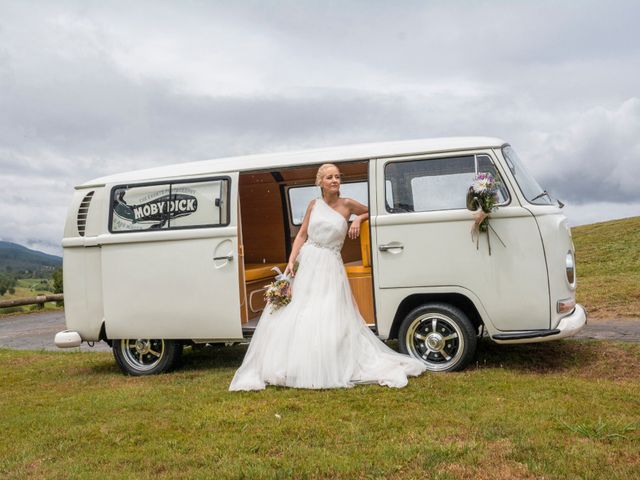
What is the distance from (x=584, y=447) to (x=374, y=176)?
11.9 ft

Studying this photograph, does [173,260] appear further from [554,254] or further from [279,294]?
[554,254]

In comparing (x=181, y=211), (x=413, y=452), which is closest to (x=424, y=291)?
(x=413, y=452)

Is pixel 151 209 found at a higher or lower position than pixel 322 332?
higher

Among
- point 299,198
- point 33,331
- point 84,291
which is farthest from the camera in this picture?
point 33,331

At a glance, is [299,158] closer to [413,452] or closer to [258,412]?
[258,412]

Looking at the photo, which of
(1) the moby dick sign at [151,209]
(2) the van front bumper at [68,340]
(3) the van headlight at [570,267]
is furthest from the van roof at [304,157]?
(2) the van front bumper at [68,340]

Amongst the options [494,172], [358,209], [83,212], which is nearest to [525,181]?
[494,172]

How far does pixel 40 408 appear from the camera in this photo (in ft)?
21.5

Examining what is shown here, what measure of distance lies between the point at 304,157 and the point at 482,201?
2193 mm

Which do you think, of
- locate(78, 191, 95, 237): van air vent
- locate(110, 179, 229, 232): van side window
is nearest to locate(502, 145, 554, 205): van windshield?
locate(110, 179, 229, 232): van side window

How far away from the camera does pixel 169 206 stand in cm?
778

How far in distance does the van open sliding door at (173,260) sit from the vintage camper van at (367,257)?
14 millimetres

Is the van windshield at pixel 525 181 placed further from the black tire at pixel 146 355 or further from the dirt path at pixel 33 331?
the dirt path at pixel 33 331

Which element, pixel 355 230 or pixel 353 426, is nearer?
pixel 353 426
